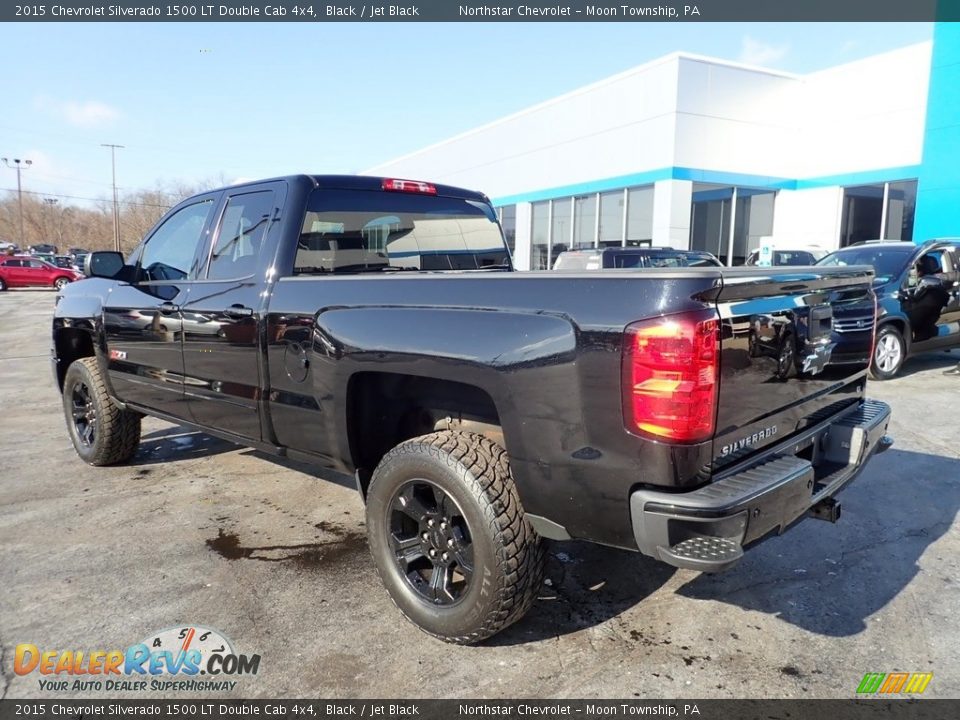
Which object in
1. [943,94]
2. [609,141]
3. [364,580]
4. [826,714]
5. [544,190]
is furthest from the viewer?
[544,190]

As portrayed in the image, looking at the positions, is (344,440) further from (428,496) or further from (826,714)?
(826,714)

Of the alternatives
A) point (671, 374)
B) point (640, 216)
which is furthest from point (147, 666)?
A: point (640, 216)

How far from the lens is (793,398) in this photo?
2660mm

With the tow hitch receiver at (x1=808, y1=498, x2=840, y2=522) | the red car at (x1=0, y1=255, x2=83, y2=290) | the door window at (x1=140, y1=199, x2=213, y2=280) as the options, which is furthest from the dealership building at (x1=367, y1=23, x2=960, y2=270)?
the red car at (x1=0, y1=255, x2=83, y2=290)

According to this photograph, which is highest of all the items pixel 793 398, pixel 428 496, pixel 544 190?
pixel 544 190

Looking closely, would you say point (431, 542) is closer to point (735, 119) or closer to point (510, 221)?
point (735, 119)

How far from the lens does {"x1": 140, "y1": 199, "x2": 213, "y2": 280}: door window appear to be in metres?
4.26

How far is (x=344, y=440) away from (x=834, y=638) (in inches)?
93.0

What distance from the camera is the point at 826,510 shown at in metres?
2.76

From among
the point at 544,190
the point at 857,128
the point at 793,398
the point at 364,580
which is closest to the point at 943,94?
the point at 857,128

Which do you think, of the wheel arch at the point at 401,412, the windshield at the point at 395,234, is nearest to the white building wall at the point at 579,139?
the windshield at the point at 395,234

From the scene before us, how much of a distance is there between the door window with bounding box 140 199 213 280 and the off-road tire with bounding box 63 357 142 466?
984mm

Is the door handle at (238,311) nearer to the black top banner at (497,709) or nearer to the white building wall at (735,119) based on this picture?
the black top banner at (497,709)

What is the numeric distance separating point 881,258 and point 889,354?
1380 mm
